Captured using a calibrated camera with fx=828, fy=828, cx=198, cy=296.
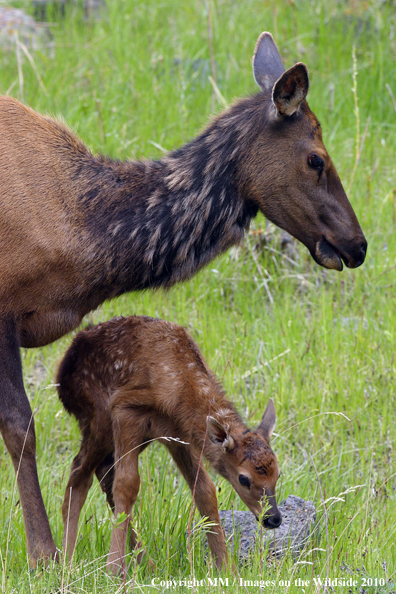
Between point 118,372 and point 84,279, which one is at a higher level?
point 84,279

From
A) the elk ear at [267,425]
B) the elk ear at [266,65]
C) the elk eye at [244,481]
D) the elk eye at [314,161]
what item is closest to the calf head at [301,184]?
the elk eye at [314,161]

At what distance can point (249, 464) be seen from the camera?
4035mm

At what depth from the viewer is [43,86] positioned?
26.5 feet

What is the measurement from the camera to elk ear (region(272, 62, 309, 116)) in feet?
13.6

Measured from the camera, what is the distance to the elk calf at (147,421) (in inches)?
160

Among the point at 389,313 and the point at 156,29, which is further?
the point at 156,29

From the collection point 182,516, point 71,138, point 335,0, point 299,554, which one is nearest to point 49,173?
point 71,138

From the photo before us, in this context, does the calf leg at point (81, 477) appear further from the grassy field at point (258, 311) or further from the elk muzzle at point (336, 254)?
the elk muzzle at point (336, 254)

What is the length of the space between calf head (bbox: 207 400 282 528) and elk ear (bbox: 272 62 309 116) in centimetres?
165

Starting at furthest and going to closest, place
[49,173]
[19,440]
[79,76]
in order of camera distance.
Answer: [79,76], [49,173], [19,440]

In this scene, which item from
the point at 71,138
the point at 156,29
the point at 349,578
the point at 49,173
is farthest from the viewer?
the point at 156,29

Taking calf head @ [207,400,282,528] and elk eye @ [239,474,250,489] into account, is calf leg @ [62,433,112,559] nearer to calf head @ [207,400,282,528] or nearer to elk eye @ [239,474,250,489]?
calf head @ [207,400,282,528]

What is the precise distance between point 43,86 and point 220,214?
172 inches

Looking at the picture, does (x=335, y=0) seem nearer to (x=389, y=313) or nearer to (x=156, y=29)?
(x=156, y=29)
